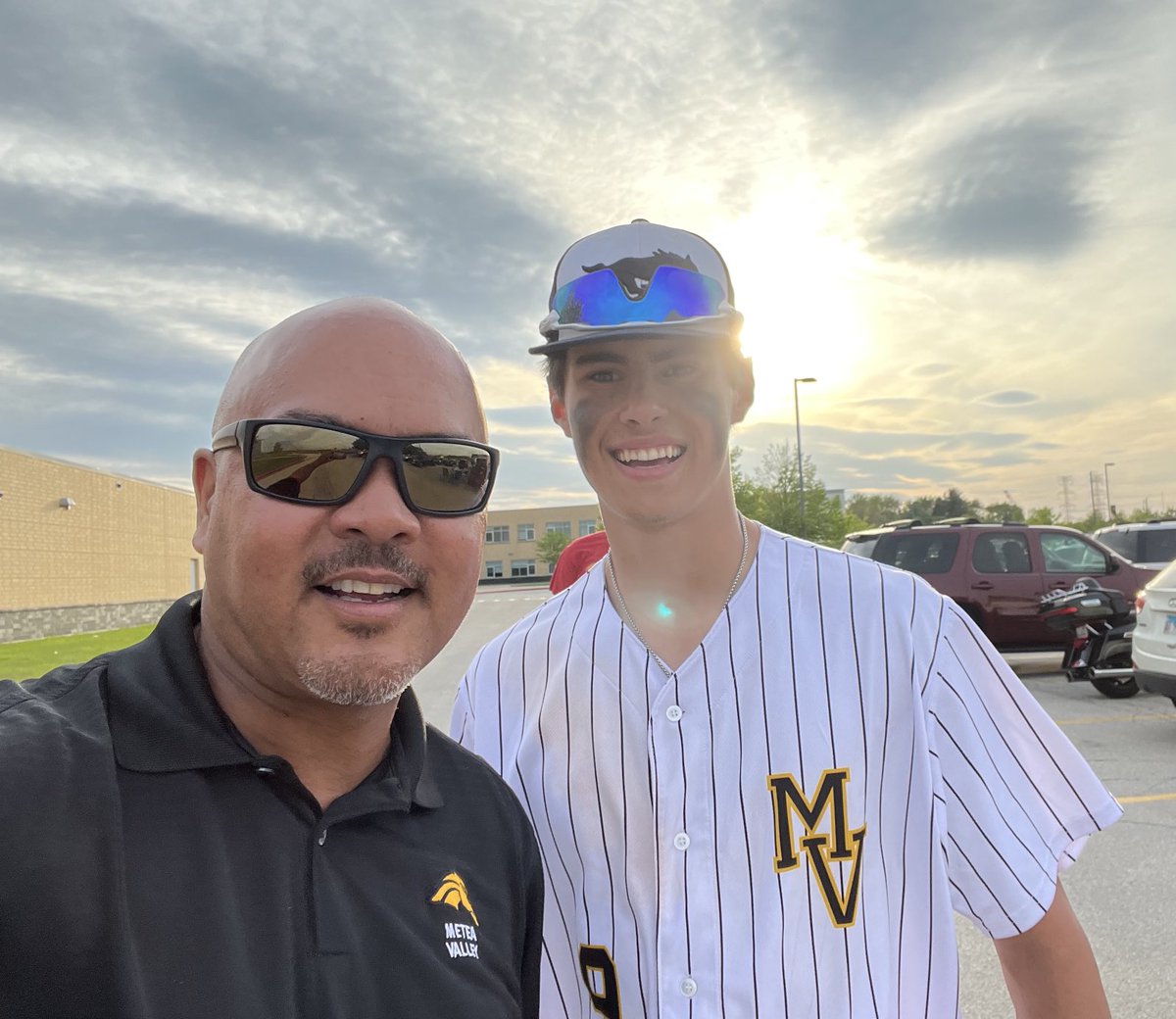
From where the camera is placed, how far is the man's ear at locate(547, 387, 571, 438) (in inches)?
88.0

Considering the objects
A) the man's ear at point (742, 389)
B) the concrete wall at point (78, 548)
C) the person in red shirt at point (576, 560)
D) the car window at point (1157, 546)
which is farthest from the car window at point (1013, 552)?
the concrete wall at point (78, 548)

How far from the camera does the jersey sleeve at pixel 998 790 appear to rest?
1.78 m

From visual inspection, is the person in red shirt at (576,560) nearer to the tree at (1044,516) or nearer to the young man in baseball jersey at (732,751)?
the young man in baseball jersey at (732,751)

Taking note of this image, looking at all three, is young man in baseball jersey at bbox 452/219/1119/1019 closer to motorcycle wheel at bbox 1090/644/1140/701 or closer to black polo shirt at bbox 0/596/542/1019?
black polo shirt at bbox 0/596/542/1019

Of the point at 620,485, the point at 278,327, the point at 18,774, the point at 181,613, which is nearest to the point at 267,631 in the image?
the point at 181,613

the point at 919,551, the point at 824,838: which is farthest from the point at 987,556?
the point at 824,838

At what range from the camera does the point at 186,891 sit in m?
1.31

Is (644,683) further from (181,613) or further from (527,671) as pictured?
(181,613)

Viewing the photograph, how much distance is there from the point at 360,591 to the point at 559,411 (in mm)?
897

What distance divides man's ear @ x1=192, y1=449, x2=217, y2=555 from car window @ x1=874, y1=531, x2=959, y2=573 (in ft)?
36.9

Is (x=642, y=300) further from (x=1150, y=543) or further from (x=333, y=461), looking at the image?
(x=1150, y=543)

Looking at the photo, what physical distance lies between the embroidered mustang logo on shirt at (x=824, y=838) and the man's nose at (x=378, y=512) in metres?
0.88

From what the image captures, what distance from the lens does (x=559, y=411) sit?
2291 millimetres

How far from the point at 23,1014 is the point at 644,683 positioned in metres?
1.18
